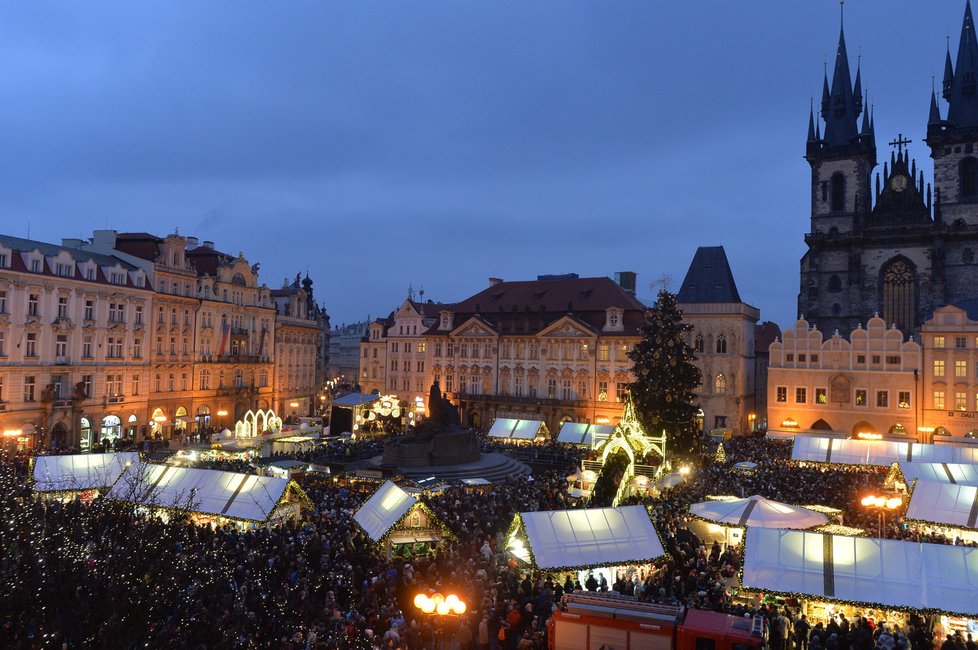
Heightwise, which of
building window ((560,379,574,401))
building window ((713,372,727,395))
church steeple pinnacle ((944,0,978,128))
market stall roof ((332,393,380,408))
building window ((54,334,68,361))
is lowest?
market stall roof ((332,393,380,408))

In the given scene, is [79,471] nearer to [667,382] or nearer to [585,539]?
[585,539]

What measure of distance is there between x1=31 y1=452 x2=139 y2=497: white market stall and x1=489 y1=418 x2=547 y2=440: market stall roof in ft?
77.5

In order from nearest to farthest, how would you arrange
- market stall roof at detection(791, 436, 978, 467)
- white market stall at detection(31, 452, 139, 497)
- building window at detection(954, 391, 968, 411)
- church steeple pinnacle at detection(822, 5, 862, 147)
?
white market stall at detection(31, 452, 139, 497), market stall roof at detection(791, 436, 978, 467), building window at detection(954, 391, 968, 411), church steeple pinnacle at detection(822, 5, 862, 147)

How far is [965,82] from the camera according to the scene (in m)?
59.6

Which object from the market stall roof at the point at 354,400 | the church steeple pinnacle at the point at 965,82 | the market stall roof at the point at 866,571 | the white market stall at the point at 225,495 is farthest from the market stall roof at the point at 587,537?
the church steeple pinnacle at the point at 965,82

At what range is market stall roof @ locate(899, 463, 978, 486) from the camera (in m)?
27.1

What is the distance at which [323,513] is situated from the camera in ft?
77.3

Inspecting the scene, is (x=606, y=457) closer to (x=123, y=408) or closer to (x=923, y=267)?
(x=123, y=408)

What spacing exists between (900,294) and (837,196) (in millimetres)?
10933

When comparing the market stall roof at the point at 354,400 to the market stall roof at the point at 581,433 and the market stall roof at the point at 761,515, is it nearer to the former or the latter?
the market stall roof at the point at 581,433

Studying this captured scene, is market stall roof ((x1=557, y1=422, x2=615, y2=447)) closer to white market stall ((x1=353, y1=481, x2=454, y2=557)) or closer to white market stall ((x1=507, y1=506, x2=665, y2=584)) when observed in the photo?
white market stall ((x1=353, y1=481, x2=454, y2=557))

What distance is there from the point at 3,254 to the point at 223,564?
32.9m

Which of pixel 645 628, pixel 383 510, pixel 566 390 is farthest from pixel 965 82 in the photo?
pixel 645 628

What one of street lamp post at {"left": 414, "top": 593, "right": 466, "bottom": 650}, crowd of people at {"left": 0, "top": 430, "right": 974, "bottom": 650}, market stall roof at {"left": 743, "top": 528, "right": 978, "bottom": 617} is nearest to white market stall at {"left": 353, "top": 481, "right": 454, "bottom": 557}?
crowd of people at {"left": 0, "top": 430, "right": 974, "bottom": 650}
